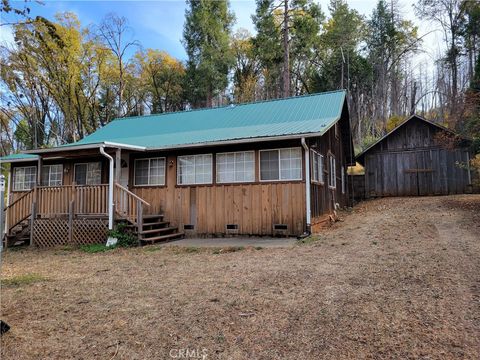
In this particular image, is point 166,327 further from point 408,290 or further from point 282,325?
point 408,290

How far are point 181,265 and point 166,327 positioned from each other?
335 cm

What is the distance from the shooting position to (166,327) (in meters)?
3.84

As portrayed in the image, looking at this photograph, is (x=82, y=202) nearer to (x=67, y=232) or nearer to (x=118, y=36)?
(x=67, y=232)

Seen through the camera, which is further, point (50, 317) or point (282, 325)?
point (50, 317)

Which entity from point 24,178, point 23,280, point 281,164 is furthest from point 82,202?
point 281,164

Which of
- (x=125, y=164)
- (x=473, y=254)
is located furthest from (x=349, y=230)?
(x=125, y=164)

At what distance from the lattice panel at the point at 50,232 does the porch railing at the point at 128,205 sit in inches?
79.3

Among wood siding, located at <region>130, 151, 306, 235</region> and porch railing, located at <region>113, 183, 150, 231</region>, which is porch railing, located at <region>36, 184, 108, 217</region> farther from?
wood siding, located at <region>130, 151, 306, 235</region>

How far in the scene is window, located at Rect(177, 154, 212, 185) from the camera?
1134cm

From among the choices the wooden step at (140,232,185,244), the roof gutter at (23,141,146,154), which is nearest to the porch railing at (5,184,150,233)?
the wooden step at (140,232,185,244)

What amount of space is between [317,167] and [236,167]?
2.71m

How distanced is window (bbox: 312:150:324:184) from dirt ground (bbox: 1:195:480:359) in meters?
3.24

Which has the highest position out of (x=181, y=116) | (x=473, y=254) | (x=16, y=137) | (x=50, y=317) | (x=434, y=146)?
(x=16, y=137)

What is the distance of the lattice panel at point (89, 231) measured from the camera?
10.8 m
